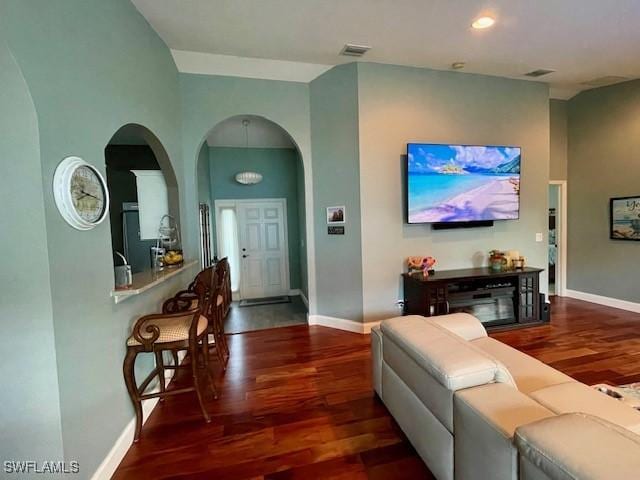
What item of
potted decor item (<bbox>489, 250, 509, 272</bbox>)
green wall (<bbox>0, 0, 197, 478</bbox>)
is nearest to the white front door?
potted decor item (<bbox>489, 250, 509, 272</bbox>)

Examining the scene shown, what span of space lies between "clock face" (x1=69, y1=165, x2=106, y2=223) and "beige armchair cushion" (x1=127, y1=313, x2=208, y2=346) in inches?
33.7

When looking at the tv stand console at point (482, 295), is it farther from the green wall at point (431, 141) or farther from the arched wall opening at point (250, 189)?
the arched wall opening at point (250, 189)

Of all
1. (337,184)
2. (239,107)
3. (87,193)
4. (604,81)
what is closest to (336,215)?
(337,184)

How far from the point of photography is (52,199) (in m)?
1.60

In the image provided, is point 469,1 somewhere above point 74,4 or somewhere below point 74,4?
above

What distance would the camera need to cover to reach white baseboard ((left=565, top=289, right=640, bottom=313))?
4.77 m

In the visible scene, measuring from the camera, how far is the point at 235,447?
7.04 feet

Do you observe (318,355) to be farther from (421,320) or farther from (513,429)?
(513,429)

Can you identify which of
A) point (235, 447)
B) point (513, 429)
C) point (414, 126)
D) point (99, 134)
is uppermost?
point (414, 126)

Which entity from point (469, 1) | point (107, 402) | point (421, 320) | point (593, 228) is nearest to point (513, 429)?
point (421, 320)

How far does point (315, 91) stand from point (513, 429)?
13.6 ft

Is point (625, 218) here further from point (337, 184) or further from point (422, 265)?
point (337, 184)

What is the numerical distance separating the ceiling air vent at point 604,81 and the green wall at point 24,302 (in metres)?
6.40

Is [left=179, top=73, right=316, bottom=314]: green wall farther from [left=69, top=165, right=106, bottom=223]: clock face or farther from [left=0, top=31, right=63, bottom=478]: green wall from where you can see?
[left=0, top=31, right=63, bottom=478]: green wall
